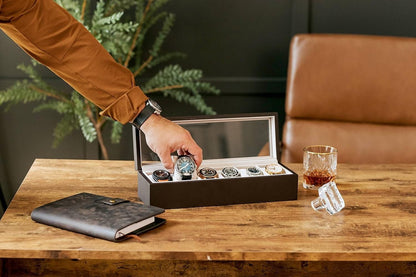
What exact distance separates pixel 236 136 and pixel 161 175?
298 mm

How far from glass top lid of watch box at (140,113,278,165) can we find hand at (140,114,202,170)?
68 mm

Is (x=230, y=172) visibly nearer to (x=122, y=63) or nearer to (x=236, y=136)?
(x=236, y=136)

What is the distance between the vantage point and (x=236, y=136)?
1986 mm

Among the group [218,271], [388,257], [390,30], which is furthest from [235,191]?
[390,30]

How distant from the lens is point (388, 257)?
1.52 metres

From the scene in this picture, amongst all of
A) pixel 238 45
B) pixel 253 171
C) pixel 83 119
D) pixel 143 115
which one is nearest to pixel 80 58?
pixel 143 115

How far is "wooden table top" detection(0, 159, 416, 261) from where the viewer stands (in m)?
1.50

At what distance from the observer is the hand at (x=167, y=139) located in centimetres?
184

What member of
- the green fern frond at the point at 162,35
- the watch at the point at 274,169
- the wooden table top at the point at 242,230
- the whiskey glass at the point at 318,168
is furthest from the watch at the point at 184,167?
the green fern frond at the point at 162,35

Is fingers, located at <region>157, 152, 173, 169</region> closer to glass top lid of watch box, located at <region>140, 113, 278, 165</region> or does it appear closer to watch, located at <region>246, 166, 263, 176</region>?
glass top lid of watch box, located at <region>140, 113, 278, 165</region>

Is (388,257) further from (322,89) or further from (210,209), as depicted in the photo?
(322,89)

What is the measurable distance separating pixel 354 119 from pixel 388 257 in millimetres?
1641

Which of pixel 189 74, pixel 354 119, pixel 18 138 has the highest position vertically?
pixel 189 74

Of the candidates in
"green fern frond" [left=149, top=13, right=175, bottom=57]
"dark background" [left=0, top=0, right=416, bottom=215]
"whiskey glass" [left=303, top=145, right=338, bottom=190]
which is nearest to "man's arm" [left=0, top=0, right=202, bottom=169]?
"whiskey glass" [left=303, top=145, right=338, bottom=190]
